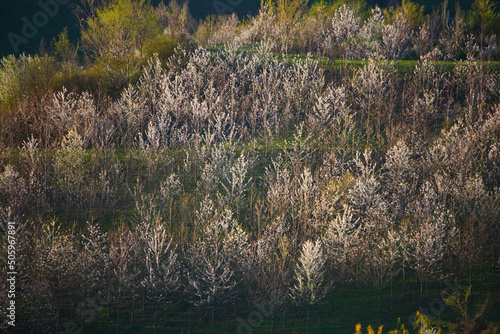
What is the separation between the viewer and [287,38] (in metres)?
34.2

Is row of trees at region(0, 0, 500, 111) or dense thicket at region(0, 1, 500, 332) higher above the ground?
row of trees at region(0, 0, 500, 111)

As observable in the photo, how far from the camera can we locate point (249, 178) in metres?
23.2

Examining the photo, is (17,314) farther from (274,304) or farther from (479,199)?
(479,199)

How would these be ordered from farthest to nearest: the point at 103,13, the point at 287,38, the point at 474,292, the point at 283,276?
the point at 287,38 < the point at 103,13 < the point at 474,292 < the point at 283,276

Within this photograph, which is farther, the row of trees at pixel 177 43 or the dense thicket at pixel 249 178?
the row of trees at pixel 177 43

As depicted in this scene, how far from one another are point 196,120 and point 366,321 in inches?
591

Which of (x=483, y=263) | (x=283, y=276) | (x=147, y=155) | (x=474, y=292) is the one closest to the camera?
(x=283, y=276)

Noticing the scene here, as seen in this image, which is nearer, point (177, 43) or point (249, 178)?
point (249, 178)

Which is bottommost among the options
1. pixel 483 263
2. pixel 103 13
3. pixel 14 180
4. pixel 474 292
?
pixel 474 292

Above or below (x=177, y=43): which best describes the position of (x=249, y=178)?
below

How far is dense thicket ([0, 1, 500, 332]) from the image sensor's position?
16.5 meters

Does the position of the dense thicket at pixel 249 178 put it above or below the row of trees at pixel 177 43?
below

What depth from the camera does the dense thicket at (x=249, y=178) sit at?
16.5 m

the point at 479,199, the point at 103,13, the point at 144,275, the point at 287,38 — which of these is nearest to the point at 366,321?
the point at 479,199
